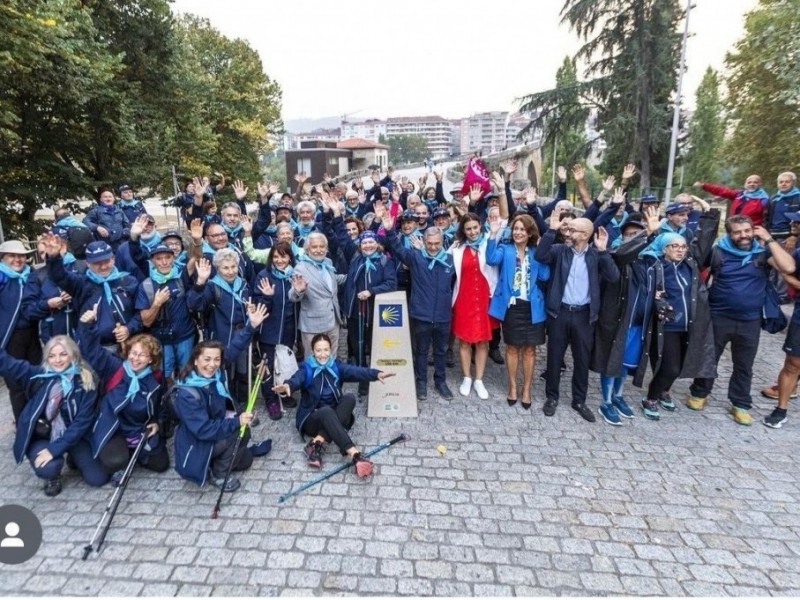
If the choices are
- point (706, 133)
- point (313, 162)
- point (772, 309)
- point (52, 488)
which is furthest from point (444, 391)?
point (313, 162)

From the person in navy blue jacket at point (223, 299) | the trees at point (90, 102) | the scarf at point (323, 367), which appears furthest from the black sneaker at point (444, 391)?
the trees at point (90, 102)

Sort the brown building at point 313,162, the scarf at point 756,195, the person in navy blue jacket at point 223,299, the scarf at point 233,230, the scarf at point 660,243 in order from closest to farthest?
the person in navy blue jacket at point 223,299, the scarf at point 660,243, the scarf at point 233,230, the scarf at point 756,195, the brown building at point 313,162

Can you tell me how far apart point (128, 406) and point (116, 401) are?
10 cm

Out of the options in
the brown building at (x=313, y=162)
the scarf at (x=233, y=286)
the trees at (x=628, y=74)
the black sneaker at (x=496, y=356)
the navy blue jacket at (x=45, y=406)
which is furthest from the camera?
the brown building at (x=313, y=162)

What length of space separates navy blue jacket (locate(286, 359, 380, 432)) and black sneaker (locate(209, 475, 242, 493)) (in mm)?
840

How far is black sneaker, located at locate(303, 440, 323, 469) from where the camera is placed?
14.6 feet

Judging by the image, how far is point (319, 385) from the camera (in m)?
4.82

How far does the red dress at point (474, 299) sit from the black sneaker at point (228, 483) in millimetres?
3000

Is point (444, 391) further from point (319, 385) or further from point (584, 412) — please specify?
point (319, 385)

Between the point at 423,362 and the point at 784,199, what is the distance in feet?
21.0

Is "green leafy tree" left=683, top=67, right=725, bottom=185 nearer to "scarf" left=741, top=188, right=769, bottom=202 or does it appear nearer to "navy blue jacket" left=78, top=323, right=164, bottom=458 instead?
"scarf" left=741, top=188, right=769, bottom=202

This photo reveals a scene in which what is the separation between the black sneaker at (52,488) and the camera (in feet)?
13.4

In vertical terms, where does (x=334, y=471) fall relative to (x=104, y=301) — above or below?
below

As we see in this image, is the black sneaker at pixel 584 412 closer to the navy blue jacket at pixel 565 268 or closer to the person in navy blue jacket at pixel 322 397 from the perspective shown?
the navy blue jacket at pixel 565 268
